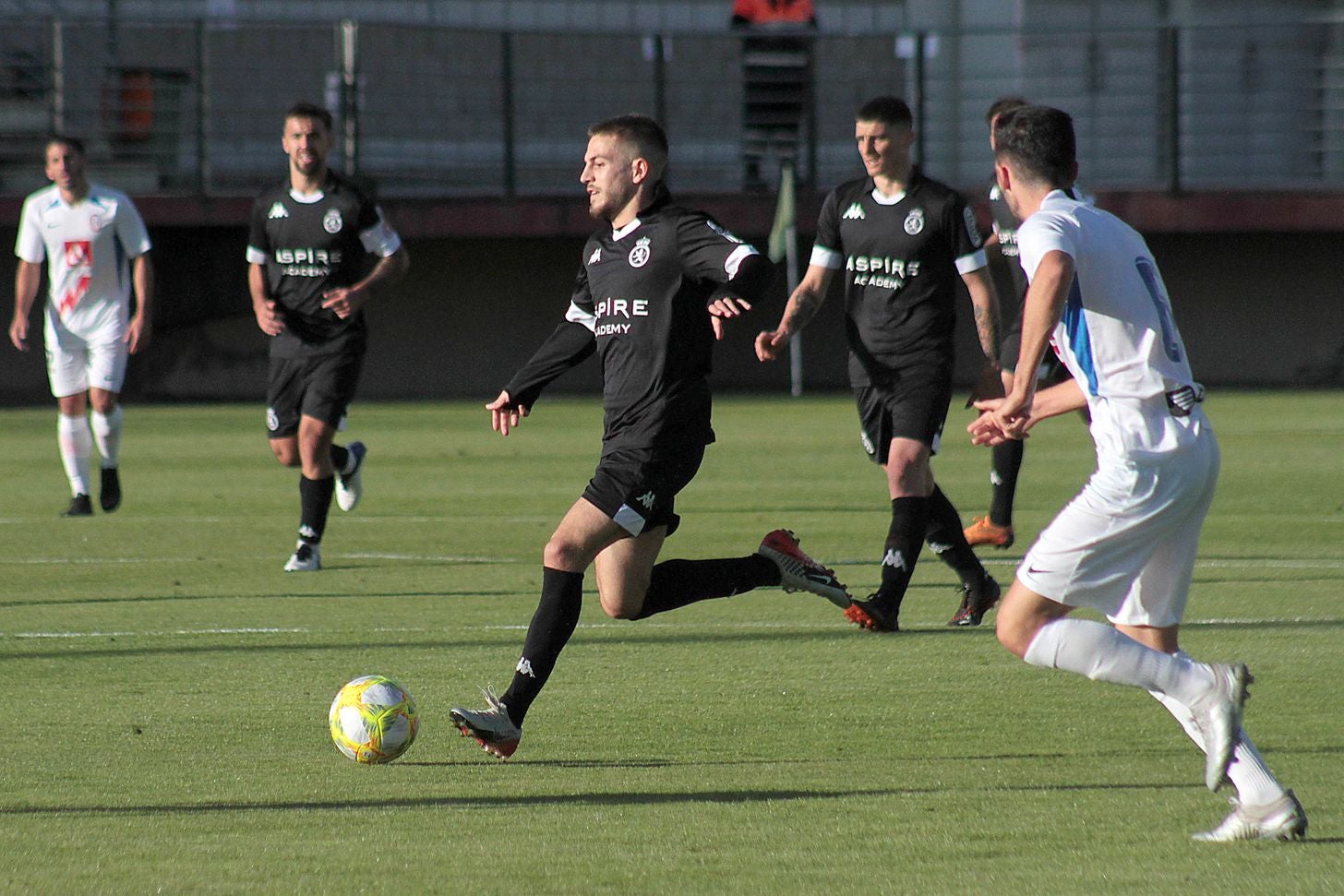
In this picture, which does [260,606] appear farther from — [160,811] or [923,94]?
[923,94]

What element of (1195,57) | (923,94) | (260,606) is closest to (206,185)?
(923,94)

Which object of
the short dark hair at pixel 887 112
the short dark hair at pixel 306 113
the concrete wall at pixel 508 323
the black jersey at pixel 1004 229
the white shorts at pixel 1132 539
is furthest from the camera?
the concrete wall at pixel 508 323

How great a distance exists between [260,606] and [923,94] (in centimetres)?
1680

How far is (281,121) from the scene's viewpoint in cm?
2469

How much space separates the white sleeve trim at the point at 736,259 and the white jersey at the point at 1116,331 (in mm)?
1179

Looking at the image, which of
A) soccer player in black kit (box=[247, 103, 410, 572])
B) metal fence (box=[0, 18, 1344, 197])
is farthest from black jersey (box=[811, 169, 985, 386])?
metal fence (box=[0, 18, 1344, 197])

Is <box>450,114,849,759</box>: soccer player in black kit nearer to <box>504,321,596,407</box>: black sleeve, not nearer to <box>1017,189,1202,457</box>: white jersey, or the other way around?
<box>504,321,596,407</box>: black sleeve

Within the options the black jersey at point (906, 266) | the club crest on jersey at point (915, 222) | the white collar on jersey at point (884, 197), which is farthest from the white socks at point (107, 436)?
the club crest on jersey at point (915, 222)

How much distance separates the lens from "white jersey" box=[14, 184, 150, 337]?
42.8 feet

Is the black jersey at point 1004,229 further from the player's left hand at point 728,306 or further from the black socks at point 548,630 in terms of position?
the black socks at point 548,630

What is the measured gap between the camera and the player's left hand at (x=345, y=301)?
9.98 m

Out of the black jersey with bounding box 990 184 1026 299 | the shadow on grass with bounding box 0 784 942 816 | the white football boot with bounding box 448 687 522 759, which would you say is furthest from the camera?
the black jersey with bounding box 990 184 1026 299

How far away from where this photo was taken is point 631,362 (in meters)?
6.01

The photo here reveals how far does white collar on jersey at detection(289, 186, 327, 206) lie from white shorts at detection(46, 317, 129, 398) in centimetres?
313
